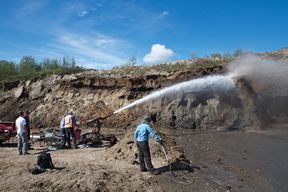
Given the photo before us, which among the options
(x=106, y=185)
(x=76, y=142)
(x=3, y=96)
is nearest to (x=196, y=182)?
(x=106, y=185)

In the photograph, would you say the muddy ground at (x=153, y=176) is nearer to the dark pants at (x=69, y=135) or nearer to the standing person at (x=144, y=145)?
the standing person at (x=144, y=145)

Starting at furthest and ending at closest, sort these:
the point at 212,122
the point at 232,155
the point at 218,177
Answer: the point at 212,122 → the point at 232,155 → the point at 218,177

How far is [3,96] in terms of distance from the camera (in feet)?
121

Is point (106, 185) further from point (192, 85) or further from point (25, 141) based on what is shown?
point (192, 85)

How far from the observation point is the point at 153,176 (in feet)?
33.4

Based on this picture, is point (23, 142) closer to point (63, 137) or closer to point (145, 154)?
point (63, 137)

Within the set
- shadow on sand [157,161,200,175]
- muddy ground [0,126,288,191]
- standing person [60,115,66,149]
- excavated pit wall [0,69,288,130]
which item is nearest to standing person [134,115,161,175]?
muddy ground [0,126,288,191]

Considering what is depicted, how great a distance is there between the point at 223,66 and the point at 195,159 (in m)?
16.5

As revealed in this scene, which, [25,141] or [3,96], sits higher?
[3,96]

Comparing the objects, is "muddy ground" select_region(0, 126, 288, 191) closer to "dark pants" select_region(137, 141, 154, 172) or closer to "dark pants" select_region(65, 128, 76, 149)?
"dark pants" select_region(137, 141, 154, 172)

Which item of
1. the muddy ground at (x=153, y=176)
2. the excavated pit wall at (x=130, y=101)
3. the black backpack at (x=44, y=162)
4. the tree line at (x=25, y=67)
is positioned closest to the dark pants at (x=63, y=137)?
the muddy ground at (x=153, y=176)

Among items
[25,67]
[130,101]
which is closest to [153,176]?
[130,101]

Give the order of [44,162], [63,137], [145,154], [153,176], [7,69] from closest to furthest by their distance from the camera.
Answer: [153,176]
[145,154]
[44,162]
[63,137]
[7,69]

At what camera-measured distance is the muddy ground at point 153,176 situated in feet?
31.4
